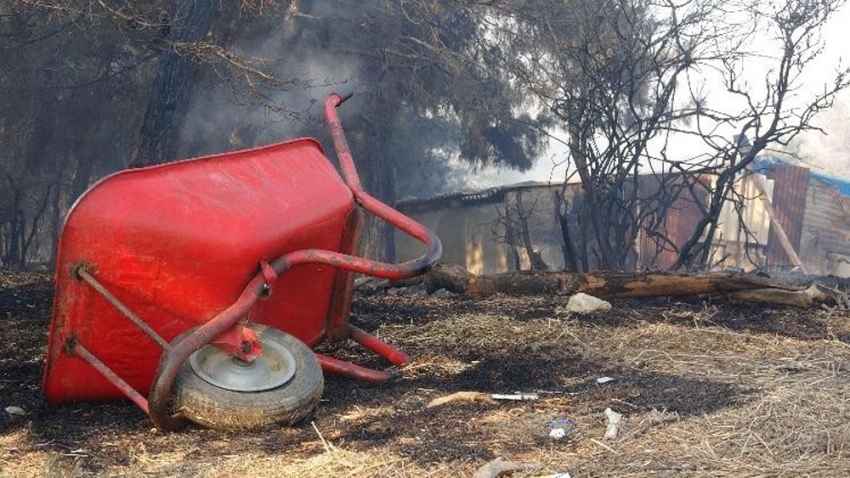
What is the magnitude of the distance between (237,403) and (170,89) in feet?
27.0

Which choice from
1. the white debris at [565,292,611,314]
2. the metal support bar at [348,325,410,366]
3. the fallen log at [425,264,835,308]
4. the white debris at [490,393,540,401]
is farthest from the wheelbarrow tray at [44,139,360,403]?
the fallen log at [425,264,835,308]

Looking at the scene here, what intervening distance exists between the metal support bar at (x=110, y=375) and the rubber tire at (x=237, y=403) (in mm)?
187

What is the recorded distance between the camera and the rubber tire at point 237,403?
407 centimetres

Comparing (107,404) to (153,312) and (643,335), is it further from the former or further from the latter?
(643,335)

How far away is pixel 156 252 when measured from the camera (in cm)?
432

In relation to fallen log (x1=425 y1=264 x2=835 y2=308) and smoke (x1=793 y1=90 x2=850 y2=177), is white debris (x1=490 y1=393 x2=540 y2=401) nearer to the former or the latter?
fallen log (x1=425 y1=264 x2=835 y2=308)

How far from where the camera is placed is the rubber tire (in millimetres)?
4070

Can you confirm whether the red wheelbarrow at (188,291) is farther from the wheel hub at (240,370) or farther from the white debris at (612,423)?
the white debris at (612,423)

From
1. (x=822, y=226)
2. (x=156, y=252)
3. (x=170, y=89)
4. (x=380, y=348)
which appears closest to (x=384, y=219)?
(x=380, y=348)

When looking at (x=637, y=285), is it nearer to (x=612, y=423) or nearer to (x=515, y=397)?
(x=515, y=397)

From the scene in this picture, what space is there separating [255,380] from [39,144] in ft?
54.1

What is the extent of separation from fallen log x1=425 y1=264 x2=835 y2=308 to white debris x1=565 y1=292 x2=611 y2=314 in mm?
436

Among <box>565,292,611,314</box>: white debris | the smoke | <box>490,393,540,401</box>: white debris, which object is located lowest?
<box>490,393,540,401</box>: white debris

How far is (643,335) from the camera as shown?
616 centimetres
